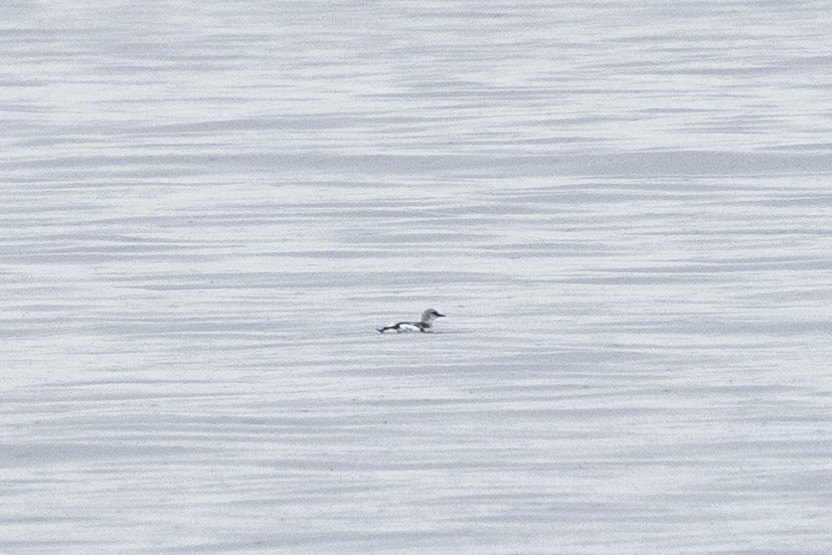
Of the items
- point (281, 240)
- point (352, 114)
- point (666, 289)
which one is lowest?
point (666, 289)

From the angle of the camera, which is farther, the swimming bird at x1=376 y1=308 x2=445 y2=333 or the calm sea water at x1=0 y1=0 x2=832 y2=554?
the swimming bird at x1=376 y1=308 x2=445 y2=333

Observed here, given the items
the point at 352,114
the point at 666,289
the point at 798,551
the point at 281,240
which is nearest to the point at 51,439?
the point at 798,551

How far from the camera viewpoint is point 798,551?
35.2 feet

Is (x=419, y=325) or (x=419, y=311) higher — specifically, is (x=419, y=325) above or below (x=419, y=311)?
below

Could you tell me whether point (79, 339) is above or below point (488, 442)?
above

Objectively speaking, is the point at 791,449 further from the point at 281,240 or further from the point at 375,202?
the point at 375,202

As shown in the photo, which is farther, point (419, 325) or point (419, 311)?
point (419, 311)

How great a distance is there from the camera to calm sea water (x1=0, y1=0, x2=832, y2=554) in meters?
11.6

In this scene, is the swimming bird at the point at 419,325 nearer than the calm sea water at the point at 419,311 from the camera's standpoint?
No

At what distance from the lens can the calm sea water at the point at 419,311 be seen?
1162 cm

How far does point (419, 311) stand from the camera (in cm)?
1667

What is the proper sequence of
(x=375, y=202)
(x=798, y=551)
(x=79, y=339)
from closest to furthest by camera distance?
(x=798, y=551)
(x=79, y=339)
(x=375, y=202)

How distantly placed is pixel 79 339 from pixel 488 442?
12.6ft

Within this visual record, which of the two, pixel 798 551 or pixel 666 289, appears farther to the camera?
pixel 666 289
